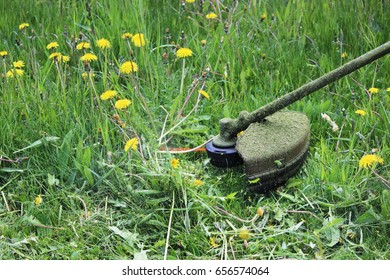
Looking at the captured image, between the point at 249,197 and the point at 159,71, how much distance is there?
33.8 inches

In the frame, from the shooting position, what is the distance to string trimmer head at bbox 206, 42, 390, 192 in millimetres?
2357

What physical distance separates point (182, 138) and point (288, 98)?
49cm

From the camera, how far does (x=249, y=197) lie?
238 centimetres

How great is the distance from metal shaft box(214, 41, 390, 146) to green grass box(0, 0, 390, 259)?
14 cm

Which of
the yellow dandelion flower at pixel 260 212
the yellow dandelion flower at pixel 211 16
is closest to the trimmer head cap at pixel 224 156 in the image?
the yellow dandelion flower at pixel 260 212

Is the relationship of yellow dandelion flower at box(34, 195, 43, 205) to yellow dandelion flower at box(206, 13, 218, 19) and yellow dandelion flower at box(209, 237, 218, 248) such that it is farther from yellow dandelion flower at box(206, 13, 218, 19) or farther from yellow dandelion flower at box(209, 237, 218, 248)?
yellow dandelion flower at box(206, 13, 218, 19)

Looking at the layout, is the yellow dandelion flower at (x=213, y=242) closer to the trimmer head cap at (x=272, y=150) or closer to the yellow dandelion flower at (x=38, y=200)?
the trimmer head cap at (x=272, y=150)

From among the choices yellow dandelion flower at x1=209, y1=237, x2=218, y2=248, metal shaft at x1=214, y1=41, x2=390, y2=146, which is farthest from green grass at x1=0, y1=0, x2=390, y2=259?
metal shaft at x1=214, y1=41, x2=390, y2=146

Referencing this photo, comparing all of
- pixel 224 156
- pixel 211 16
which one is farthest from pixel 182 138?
pixel 211 16

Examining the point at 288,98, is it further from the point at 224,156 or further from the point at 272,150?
the point at 224,156

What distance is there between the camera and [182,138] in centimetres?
270

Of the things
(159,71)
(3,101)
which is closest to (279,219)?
(159,71)
